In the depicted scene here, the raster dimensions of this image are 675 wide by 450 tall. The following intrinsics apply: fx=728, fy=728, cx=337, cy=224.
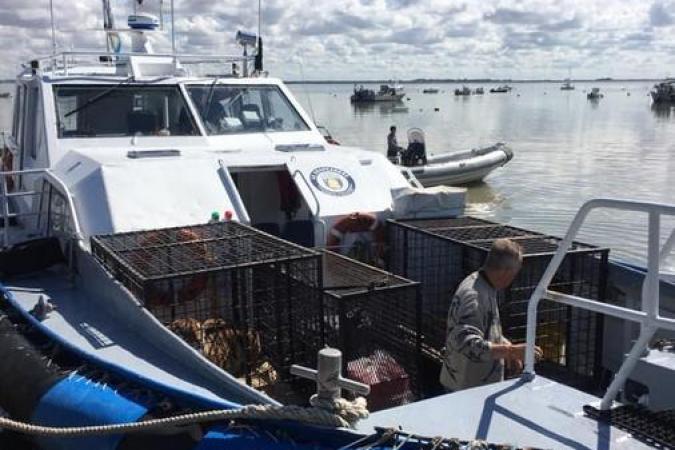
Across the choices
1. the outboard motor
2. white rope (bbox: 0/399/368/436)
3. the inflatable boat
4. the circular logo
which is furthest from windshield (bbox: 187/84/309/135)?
the outboard motor

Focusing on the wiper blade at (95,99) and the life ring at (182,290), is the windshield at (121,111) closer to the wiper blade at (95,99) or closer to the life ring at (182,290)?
the wiper blade at (95,99)

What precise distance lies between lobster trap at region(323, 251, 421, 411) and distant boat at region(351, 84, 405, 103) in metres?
77.3

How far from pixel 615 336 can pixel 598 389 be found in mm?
384

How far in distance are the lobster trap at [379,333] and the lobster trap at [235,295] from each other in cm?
17

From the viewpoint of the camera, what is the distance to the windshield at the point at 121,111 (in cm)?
672

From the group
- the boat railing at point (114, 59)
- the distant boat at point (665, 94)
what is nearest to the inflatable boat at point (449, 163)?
the boat railing at point (114, 59)

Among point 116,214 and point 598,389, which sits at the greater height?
point 116,214

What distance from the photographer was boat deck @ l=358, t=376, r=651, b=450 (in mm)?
2650

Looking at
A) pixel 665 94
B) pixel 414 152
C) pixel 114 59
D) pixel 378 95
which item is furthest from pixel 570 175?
pixel 378 95

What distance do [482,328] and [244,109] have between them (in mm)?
4509

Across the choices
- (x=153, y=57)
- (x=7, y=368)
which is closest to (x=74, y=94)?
(x=153, y=57)

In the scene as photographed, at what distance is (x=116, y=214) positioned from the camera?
5074mm

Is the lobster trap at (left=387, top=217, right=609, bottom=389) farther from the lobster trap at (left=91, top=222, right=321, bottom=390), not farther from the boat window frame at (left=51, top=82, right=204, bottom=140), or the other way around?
the boat window frame at (left=51, top=82, right=204, bottom=140)

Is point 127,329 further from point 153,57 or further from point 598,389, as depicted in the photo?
point 153,57
